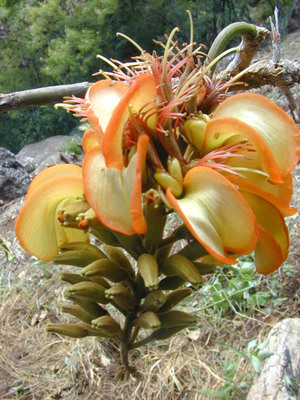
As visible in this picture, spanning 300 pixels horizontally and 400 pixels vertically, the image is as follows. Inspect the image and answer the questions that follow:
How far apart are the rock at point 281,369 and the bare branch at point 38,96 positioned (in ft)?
2.81

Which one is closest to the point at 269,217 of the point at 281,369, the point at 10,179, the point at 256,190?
the point at 256,190

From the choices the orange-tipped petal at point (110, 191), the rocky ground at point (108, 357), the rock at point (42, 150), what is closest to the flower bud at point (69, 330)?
the orange-tipped petal at point (110, 191)

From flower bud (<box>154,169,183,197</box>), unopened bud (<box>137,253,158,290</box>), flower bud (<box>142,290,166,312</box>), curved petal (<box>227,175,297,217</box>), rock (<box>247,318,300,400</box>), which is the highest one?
flower bud (<box>154,169,183,197</box>)

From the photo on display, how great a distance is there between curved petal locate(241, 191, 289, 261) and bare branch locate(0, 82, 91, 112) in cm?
41

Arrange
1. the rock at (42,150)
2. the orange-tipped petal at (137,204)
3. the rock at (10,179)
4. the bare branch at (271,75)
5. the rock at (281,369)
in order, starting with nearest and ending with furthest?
the orange-tipped petal at (137,204), the bare branch at (271,75), the rock at (281,369), the rock at (10,179), the rock at (42,150)

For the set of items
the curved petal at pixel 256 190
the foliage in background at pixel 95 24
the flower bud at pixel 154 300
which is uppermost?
the curved petal at pixel 256 190

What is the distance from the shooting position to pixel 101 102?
417 millimetres

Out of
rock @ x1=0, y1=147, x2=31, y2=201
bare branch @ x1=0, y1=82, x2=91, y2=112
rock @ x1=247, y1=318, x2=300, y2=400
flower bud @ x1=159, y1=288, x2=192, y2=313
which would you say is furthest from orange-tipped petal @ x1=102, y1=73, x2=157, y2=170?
rock @ x1=0, y1=147, x2=31, y2=201

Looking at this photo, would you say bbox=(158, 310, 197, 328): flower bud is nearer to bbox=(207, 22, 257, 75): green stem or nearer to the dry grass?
bbox=(207, 22, 257, 75): green stem

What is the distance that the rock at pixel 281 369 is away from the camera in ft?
3.30

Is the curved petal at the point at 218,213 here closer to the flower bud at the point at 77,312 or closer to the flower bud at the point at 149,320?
the flower bud at the point at 149,320

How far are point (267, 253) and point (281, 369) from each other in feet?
2.48

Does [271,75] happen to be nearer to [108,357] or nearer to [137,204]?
[137,204]

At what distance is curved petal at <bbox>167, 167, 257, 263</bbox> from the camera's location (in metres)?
0.35
